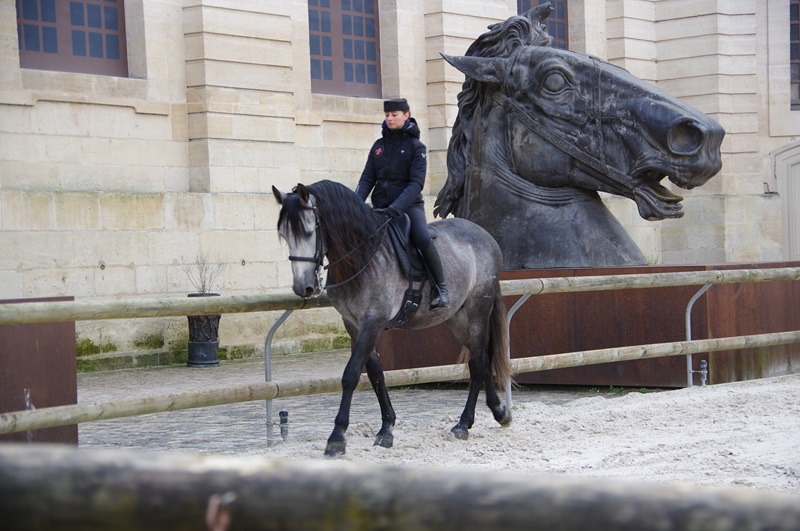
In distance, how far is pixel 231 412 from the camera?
1011cm

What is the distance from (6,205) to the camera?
1330 centimetres

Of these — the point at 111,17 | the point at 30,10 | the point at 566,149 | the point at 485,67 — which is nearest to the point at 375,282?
the point at 566,149

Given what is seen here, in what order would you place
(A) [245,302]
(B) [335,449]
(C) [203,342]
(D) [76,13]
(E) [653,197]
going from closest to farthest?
1. (B) [335,449]
2. (A) [245,302]
3. (E) [653,197]
4. (C) [203,342]
5. (D) [76,13]

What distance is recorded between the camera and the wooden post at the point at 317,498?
5.86ft

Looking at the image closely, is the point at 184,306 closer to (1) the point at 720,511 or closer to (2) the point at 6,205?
(1) the point at 720,511

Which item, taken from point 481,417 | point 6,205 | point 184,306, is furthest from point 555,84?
point 6,205

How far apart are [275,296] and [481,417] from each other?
2140 millimetres

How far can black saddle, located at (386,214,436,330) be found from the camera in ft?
→ 23.9

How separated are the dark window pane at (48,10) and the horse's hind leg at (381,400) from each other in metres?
8.93

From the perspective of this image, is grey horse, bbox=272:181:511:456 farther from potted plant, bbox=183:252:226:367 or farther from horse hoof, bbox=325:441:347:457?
potted plant, bbox=183:252:226:367

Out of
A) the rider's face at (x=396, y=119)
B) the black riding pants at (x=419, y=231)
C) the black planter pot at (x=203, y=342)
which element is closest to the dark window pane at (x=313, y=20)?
the black planter pot at (x=203, y=342)

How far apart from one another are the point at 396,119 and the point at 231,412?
3573mm

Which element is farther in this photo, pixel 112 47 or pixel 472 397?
pixel 112 47

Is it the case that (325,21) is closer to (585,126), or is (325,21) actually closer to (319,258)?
(585,126)
